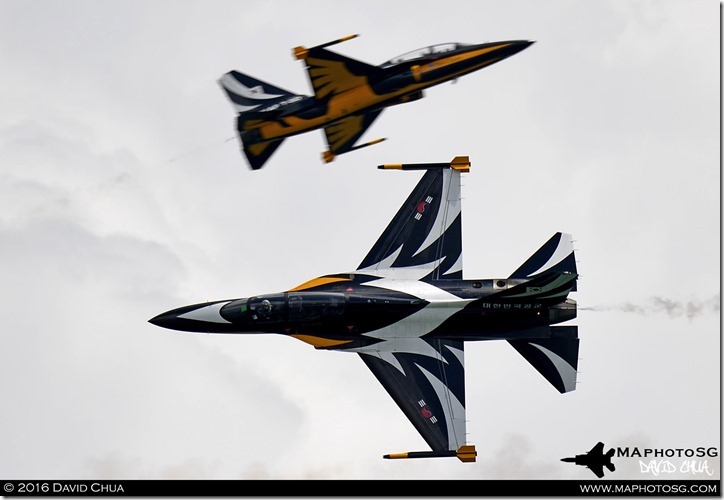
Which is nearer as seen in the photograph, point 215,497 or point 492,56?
point 215,497

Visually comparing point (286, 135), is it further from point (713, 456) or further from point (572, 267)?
point (713, 456)

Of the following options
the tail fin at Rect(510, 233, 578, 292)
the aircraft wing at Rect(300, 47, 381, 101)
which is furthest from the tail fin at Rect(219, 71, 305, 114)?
the tail fin at Rect(510, 233, 578, 292)

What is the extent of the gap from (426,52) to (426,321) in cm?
775

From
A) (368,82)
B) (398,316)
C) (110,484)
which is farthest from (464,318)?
(110,484)

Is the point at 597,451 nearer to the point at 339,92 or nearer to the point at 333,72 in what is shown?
the point at 339,92

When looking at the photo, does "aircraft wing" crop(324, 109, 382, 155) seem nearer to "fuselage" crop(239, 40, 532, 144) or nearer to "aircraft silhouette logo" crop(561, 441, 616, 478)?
"fuselage" crop(239, 40, 532, 144)

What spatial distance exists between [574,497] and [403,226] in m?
9.48

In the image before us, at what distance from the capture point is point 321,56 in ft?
135

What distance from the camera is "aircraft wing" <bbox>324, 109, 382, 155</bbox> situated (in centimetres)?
4234

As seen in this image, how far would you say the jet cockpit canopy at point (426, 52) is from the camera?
41.3 metres

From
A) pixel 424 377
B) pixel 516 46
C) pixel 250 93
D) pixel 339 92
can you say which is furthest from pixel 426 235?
pixel 250 93

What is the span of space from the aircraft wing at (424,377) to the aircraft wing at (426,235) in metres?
2.11

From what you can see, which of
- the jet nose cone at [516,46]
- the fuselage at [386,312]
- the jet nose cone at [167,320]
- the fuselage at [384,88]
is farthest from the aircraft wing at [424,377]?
the jet nose cone at [516,46]

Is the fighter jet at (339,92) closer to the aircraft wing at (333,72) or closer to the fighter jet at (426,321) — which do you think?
the aircraft wing at (333,72)
